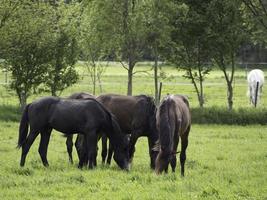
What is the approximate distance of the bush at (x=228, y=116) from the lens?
84.0ft

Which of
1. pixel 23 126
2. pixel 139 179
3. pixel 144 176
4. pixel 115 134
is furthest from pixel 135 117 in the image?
pixel 139 179

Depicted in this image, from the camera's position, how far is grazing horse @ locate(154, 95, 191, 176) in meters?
11.5

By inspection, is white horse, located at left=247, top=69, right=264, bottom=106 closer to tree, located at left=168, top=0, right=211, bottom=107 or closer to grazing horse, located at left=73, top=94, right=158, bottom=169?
tree, located at left=168, top=0, right=211, bottom=107

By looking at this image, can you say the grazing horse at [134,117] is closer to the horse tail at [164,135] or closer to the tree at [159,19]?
the horse tail at [164,135]

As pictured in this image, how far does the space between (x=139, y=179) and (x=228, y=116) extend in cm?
1548

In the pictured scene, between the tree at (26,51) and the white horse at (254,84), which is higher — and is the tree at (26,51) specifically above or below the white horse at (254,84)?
above

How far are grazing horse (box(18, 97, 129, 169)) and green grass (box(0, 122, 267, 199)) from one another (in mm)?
486

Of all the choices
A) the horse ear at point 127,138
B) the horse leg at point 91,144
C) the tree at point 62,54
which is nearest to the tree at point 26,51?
the tree at point 62,54

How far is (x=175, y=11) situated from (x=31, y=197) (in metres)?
19.0

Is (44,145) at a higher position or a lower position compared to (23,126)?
lower

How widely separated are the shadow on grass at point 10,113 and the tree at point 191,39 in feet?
27.5

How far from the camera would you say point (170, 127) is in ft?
38.9

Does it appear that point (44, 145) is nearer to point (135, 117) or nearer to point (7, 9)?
point (135, 117)

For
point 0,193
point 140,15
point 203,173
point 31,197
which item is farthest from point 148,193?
point 140,15
